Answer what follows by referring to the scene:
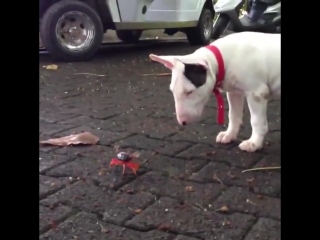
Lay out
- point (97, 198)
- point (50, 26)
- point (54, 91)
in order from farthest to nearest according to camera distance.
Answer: point (50, 26) → point (54, 91) → point (97, 198)

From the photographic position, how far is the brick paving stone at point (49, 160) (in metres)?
2.42

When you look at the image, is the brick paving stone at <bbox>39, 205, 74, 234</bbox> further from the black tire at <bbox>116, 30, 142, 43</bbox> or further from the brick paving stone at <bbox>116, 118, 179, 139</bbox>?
the black tire at <bbox>116, 30, 142, 43</bbox>

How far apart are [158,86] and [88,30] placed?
1.56m

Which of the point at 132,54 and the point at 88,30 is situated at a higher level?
the point at 88,30

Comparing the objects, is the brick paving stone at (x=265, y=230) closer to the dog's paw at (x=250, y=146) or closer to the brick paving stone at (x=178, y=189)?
the brick paving stone at (x=178, y=189)

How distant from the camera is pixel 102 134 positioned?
3.04 metres

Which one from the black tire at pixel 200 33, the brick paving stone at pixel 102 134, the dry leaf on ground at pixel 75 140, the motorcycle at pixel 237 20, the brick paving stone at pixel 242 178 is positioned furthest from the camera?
the motorcycle at pixel 237 20

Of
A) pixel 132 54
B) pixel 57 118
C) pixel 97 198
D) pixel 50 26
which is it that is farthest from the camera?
pixel 132 54

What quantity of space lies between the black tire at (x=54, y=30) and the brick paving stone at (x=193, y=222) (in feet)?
13.4

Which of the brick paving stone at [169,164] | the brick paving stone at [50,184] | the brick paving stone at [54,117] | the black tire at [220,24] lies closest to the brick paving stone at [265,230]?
the brick paving stone at [169,164]

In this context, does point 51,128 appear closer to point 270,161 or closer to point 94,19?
point 270,161
